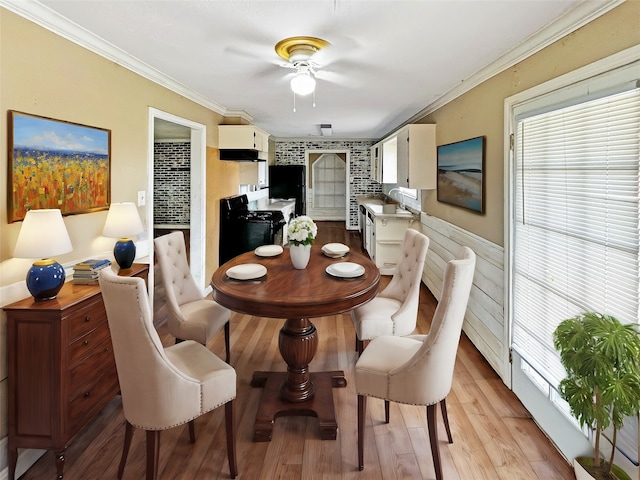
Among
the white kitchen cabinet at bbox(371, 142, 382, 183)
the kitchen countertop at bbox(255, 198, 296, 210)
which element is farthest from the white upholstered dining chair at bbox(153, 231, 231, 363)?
the white kitchen cabinet at bbox(371, 142, 382, 183)

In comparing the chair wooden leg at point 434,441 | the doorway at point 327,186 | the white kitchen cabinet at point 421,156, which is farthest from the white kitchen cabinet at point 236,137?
the doorway at point 327,186

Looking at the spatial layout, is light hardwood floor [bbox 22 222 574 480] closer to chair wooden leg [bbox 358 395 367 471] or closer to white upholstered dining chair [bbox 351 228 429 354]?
chair wooden leg [bbox 358 395 367 471]

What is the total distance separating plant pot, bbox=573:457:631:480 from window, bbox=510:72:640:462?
4.5 inches

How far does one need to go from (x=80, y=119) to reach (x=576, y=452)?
135 inches

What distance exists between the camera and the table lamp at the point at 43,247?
71.5 inches

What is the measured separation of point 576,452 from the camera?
190cm

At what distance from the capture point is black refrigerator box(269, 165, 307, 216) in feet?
31.6

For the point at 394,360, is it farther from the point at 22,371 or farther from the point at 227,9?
the point at 227,9

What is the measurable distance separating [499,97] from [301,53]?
60.7 inches

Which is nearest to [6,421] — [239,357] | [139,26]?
[239,357]

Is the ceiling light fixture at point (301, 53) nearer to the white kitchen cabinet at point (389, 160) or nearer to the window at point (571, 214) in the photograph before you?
the window at point (571, 214)

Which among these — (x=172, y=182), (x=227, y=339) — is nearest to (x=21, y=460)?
(x=227, y=339)

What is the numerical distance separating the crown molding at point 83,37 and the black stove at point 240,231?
6.27ft

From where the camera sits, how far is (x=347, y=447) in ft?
6.89
